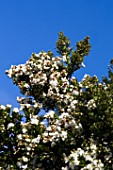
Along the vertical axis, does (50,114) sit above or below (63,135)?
above

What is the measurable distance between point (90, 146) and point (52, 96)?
15.1 feet

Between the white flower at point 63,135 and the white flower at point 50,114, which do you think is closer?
the white flower at point 63,135

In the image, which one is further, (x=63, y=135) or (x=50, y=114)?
(x=50, y=114)

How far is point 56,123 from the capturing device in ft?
58.5

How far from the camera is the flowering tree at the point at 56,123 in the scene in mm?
16500

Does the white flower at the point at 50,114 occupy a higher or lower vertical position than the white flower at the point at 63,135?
higher

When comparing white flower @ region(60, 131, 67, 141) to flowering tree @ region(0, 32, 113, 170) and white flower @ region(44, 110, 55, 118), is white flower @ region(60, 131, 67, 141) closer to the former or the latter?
flowering tree @ region(0, 32, 113, 170)

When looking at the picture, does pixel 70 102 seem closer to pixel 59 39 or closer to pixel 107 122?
pixel 107 122

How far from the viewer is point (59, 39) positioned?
2328 cm

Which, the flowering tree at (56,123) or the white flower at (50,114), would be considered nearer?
the flowering tree at (56,123)

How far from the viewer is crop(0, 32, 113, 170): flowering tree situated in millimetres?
16500

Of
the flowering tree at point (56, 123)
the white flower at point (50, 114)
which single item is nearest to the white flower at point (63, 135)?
the flowering tree at point (56, 123)

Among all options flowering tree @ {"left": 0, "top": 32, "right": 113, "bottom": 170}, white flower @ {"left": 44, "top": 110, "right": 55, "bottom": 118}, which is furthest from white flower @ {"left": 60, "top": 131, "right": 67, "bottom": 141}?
white flower @ {"left": 44, "top": 110, "right": 55, "bottom": 118}

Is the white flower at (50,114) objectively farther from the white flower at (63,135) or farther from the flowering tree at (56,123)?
the white flower at (63,135)
